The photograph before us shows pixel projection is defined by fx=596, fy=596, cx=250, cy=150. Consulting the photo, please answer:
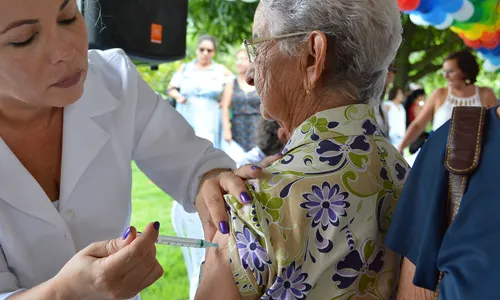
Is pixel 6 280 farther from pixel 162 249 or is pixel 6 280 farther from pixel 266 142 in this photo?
pixel 162 249

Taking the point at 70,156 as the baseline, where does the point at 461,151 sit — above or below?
above

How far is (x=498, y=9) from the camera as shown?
4883 mm

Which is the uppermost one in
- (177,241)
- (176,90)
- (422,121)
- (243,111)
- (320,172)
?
(320,172)

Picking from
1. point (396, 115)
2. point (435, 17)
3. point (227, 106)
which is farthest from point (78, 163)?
point (396, 115)

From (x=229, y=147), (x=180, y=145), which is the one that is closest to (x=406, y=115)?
(x=229, y=147)

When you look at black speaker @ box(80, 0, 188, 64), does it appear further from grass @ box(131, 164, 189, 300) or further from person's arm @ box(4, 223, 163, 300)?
person's arm @ box(4, 223, 163, 300)

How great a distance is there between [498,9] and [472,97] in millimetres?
748

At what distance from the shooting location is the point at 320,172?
48.0 inches

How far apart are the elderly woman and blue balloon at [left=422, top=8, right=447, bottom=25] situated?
11.4 ft

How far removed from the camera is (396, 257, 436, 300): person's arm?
113 centimetres

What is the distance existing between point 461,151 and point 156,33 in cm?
186

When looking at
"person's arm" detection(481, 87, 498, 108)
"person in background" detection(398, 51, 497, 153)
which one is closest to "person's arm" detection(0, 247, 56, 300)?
"person in background" detection(398, 51, 497, 153)

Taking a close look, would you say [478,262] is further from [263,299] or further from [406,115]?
[406,115]

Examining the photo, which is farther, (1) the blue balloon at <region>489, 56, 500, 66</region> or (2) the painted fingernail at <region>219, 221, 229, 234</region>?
(1) the blue balloon at <region>489, 56, 500, 66</region>
